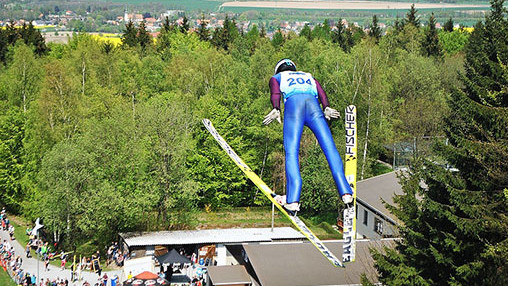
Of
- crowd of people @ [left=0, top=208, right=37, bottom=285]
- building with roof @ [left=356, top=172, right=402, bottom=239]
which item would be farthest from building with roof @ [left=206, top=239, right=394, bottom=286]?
crowd of people @ [left=0, top=208, right=37, bottom=285]

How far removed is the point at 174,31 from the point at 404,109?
46980 mm

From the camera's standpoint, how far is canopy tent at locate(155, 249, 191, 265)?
1612 inches

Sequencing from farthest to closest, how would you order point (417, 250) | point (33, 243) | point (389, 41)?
point (389, 41), point (33, 243), point (417, 250)

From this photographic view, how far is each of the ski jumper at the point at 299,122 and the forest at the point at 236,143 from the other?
348 inches

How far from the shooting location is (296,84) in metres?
19.9

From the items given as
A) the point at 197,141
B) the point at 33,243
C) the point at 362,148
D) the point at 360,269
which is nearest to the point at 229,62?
the point at 197,141

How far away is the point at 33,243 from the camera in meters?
48.8

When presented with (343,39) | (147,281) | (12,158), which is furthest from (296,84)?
(343,39)

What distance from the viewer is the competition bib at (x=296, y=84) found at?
65.1 ft

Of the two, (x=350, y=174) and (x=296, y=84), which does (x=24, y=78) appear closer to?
(x=296, y=84)

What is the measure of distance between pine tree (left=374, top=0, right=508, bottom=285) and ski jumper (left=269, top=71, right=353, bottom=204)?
8922 mm

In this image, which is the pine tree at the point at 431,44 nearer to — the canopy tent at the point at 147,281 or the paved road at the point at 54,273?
the paved road at the point at 54,273

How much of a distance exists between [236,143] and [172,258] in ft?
65.2

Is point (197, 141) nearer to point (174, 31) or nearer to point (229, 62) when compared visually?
point (229, 62)
